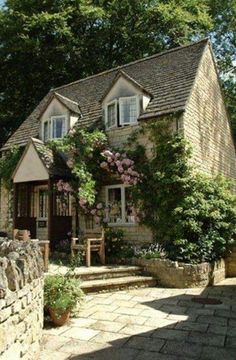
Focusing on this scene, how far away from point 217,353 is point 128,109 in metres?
11.0

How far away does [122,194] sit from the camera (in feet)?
46.0

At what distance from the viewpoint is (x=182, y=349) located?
18.4 feet

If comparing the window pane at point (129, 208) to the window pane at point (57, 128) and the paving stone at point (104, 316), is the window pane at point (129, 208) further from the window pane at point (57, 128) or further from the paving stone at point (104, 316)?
the paving stone at point (104, 316)

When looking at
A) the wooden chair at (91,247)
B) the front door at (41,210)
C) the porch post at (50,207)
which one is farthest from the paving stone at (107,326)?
the front door at (41,210)

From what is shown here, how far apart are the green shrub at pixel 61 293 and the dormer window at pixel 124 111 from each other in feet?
28.5

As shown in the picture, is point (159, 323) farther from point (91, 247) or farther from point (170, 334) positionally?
point (91, 247)

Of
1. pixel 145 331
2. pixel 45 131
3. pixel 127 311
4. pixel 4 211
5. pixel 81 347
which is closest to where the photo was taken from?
pixel 81 347

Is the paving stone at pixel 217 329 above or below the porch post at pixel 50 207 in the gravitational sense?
below

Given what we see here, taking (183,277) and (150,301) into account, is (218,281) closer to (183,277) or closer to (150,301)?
(183,277)

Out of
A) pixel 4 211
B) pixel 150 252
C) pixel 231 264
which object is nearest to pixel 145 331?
pixel 150 252

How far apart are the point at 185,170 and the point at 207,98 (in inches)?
→ 196

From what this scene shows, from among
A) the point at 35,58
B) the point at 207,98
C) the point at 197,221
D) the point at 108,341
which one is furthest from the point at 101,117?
the point at 35,58

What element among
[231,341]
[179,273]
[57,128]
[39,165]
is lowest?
[231,341]

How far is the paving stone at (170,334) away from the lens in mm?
6129
